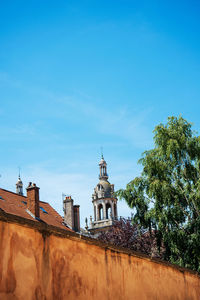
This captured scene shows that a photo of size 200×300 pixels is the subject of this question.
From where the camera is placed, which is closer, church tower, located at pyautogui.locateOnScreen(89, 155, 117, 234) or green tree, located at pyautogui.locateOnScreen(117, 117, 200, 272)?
green tree, located at pyautogui.locateOnScreen(117, 117, 200, 272)

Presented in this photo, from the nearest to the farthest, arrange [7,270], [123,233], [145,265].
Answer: [7,270] < [145,265] < [123,233]

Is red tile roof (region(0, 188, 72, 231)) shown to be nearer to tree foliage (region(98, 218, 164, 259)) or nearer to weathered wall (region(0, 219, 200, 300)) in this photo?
tree foliage (region(98, 218, 164, 259))

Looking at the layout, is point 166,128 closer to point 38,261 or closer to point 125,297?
point 125,297

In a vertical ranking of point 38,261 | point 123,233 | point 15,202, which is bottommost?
point 38,261

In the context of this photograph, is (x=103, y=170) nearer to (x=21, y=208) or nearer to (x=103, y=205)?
(x=103, y=205)

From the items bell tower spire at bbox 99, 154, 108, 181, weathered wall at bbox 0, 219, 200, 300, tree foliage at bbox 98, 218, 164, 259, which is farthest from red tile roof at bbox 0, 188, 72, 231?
bell tower spire at bbox 99, 154, 108, 181

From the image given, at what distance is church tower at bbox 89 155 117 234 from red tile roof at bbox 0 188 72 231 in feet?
80.2

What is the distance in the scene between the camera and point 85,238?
19.8ft

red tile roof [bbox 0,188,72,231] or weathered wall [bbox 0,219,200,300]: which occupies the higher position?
red tile roof [bbox 0,188,72,231]

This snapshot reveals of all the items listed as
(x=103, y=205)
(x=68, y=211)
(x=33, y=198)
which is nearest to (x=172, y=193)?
(x=33, y=198)

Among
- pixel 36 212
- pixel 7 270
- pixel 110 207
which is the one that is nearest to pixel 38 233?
pixel 7 270

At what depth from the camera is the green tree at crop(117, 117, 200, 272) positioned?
750 inches

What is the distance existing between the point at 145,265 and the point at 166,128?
14.3 meters

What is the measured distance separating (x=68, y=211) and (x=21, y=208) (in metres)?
7.36
